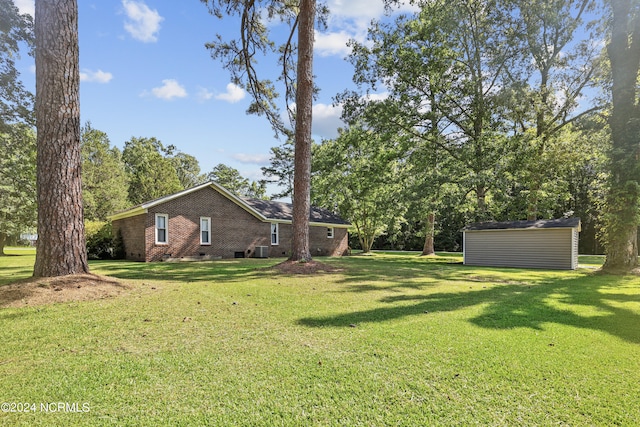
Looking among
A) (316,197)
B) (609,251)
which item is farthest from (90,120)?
(609,251)

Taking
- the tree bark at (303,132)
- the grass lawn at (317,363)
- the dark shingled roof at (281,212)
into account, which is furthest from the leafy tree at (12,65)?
the grass lawn at (317,363)

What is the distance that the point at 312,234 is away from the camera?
971 inches

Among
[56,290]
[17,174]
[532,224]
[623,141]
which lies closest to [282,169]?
[17,174]

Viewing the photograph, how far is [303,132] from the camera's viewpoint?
11219 millimetres

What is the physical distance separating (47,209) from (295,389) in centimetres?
619

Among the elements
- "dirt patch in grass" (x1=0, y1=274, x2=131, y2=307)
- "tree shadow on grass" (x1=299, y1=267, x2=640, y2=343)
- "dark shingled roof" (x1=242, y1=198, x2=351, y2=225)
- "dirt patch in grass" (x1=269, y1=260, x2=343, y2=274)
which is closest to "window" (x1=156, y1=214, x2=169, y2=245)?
"dark shingled roof" (x1=242, y1=198, x2=351, y2=225)

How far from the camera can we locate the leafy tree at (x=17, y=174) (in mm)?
15133

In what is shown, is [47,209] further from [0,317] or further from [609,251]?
[609,251]

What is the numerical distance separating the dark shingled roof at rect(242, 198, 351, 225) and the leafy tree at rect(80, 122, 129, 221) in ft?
52.2

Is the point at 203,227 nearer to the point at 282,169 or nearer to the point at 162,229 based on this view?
the point at 162,229

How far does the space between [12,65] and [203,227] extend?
10.7 metres

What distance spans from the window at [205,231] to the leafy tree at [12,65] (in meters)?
8.69

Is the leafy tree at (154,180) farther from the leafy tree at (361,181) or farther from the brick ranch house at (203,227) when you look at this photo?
the leafy tree at (361,181)

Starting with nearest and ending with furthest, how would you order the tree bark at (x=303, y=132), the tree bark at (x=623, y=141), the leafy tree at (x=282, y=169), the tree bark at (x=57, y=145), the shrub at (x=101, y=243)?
the tree bark at (x=57, y=145)
the tree bark at (x=303, y=132)
the tree bark at (x=623, y=141)
the shrub at (x=101, y=243)
the leafy tree at (x=282, y=169)
